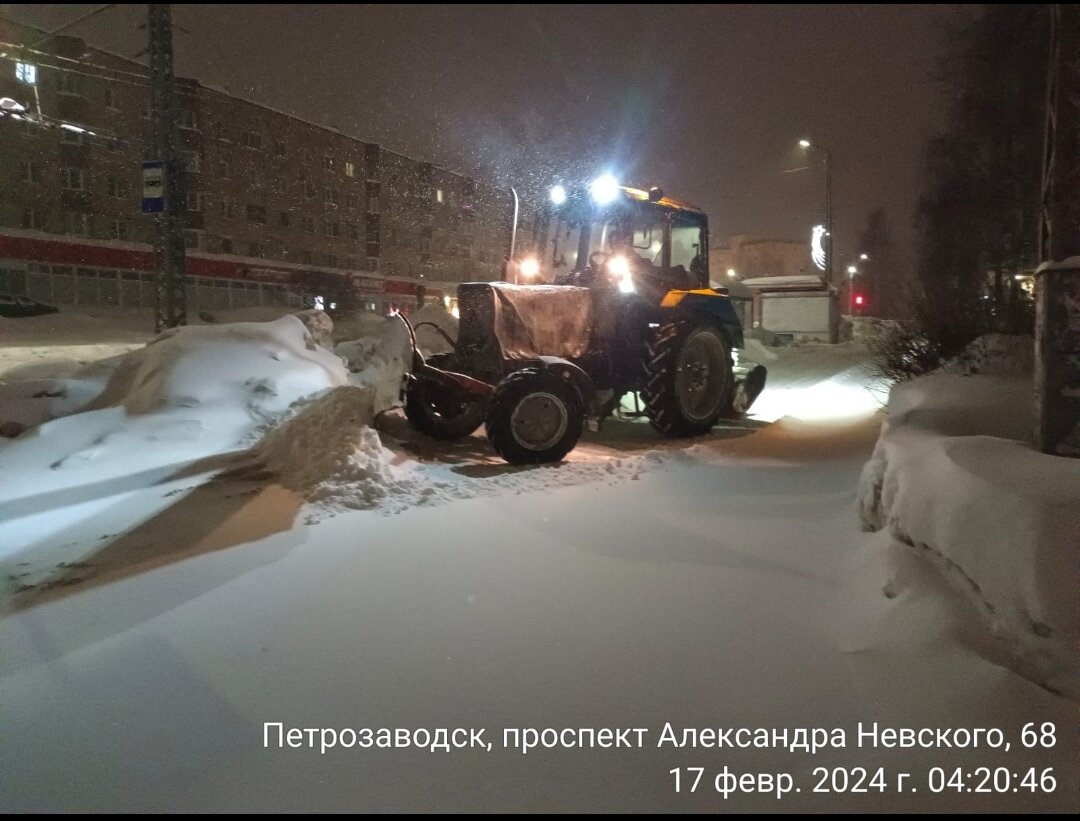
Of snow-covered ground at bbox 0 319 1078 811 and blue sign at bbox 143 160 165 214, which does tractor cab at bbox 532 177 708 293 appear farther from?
blue sign at bbox 143 160 165 214

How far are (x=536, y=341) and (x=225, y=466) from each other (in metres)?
3.58

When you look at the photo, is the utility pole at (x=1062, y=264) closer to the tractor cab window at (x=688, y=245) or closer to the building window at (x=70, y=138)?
the tractor cab window at (x=688, y=245)

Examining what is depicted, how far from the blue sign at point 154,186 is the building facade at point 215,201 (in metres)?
8.59

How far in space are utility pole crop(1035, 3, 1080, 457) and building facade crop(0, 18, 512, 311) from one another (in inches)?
852

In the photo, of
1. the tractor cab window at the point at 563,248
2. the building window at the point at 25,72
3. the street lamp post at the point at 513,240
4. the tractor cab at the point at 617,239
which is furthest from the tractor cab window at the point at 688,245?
the building window at the point at 25,72

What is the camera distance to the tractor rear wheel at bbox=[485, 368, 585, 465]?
25.3ft

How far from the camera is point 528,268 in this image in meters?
10.1

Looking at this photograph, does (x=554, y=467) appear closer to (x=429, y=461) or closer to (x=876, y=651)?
(x=429, y=461)

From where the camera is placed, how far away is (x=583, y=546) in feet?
16.9

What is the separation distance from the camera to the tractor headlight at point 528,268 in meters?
10.0

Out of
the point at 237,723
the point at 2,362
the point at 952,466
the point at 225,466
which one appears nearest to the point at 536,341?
the point at 225,466

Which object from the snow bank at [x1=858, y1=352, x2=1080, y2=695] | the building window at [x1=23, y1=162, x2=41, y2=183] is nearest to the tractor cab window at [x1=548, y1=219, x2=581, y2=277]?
the snow bank at [x1=858, y1=352, x2=1080, y2=695]

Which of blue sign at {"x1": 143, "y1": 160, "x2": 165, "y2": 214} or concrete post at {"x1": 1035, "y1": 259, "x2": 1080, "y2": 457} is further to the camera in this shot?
blue sign at {"x1": 143, "y1": 160, "x2": 165, "y2": 214}

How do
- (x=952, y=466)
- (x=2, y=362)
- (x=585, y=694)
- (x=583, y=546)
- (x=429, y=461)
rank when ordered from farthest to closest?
(x=2, y=362) → (x=429, y=461) → (x=583, y=546) → (x=952, y=466) → (x=585, y=694)
